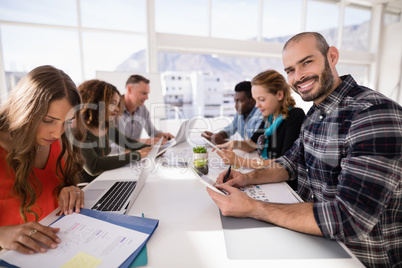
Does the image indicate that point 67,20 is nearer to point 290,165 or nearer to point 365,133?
point 290,165

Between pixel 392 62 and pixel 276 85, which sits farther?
pixel 392 62

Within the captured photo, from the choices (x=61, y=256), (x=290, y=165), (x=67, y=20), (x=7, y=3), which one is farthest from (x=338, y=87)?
(x=7, y=3)

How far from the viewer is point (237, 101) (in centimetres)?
280

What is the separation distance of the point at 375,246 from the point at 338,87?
67cm

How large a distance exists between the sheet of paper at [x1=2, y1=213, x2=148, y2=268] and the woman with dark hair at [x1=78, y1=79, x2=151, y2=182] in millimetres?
747

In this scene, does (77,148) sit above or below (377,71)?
below

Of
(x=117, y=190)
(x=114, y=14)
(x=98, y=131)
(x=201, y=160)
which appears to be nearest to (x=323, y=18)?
(x=114, y=14)

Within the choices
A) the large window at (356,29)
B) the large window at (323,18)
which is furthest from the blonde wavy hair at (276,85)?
the large window at (356,29)

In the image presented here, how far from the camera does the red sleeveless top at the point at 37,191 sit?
3.18ft

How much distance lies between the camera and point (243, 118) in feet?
9.57

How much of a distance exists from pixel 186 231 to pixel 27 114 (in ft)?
2.48

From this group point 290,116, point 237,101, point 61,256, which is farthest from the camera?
point 237,101

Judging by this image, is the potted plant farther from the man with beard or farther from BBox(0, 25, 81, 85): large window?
BBox(0, 25, 81, 85): large window

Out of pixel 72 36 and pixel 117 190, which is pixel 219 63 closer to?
pixel 72 36
